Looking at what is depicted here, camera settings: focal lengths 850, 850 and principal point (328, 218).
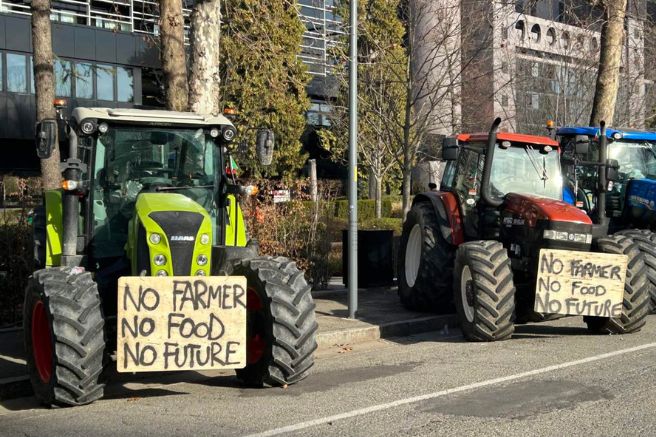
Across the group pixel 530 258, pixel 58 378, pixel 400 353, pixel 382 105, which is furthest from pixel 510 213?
pixel 382 105

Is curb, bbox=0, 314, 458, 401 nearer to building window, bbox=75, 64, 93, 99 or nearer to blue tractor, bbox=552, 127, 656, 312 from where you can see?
blue tractor, bbox=552, 127, 656, 312

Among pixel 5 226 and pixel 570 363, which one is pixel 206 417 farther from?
pixel 5 226

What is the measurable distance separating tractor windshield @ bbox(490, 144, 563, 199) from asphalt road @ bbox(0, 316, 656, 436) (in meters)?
2.63

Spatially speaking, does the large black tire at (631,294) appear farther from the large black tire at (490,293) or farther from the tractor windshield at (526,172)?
the tractor windshield at (526,172)

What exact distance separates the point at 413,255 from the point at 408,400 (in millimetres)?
6232

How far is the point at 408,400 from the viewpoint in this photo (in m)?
7.22

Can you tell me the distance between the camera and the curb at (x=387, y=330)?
10438 mm

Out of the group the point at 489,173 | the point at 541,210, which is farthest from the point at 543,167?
the point at 541,210

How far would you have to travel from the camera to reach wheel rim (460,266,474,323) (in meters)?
10.3

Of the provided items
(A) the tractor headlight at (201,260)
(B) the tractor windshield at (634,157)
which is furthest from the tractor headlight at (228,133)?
(B) the tractor windshield at (634,157)

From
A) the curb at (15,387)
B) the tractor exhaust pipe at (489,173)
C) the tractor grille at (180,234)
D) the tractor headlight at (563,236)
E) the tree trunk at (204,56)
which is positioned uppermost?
the tree trunk at (204,56)

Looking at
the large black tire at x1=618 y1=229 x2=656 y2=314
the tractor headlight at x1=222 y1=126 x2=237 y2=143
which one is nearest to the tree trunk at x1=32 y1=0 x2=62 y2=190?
the tractor headlight at x1=222 y1=126 x2=237 y2=143

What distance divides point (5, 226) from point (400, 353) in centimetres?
545

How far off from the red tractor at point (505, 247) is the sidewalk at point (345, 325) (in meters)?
0.44
